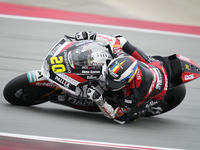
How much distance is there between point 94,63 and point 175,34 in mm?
4647

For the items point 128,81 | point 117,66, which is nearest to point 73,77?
point 117,66

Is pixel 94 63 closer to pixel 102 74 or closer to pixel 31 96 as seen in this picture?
pixel 102 74

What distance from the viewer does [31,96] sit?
3.87 metres

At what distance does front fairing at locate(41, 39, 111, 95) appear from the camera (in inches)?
137

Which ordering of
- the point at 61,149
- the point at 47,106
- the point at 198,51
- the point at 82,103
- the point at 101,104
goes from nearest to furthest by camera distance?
the point at 61,149 → the point at 101,104 → the point at 82,103 → the point at 47,106 → the point at 198,51

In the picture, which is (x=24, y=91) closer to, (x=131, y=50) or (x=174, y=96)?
(x=131, y=50)

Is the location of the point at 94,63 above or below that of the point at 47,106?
above

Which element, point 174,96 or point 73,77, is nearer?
point 73,77

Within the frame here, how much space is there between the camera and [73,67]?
3.47 metres

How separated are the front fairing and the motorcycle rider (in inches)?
5.9
